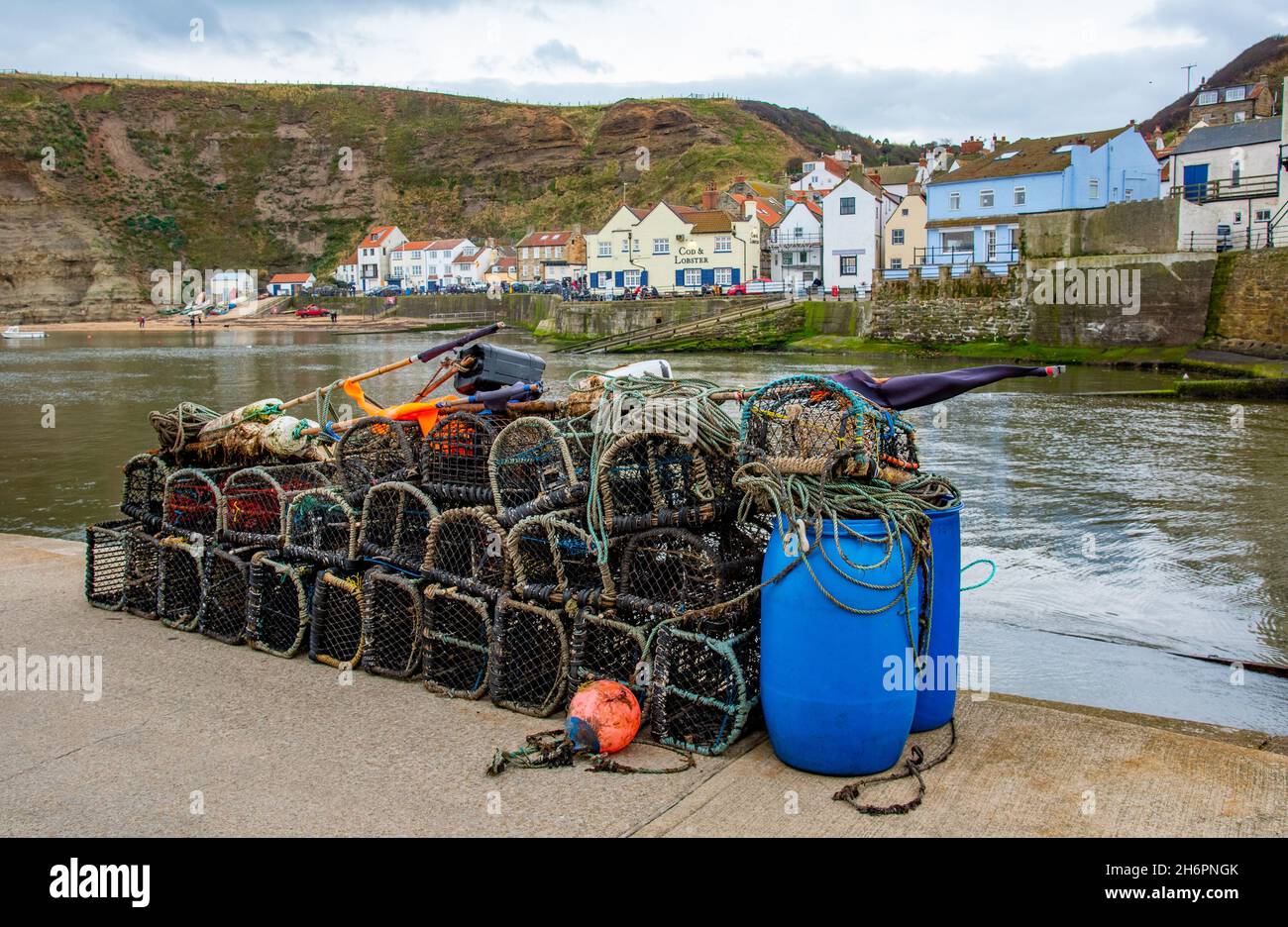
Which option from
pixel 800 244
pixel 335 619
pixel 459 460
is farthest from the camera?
pixel 800 244

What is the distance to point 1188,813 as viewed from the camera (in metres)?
4.13

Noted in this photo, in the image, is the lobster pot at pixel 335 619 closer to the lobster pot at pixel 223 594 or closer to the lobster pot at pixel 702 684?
the lobster pot at pixel 223 594

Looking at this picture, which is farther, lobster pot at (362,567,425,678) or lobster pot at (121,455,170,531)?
lobster pot at (121,455,170,531)

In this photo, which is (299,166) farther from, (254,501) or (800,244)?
(254,501)

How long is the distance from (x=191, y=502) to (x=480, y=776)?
12.0 ft

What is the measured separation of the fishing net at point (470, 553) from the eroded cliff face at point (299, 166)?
3920 inches

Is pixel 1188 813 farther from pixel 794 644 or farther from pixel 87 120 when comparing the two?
pixel 87 120

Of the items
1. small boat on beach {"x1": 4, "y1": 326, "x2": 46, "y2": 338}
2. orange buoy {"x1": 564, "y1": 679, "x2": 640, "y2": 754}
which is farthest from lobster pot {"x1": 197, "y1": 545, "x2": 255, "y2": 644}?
small boat on beach {"x1": 4, "y1": 326, "x2": 46, "y2": 338}

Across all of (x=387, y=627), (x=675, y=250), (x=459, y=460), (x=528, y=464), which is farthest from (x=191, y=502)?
(x=675, y=250)

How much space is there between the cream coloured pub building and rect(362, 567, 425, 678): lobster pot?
60.4 meters

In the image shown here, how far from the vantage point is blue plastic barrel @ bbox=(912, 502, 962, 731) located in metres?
4.95

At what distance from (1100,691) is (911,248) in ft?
171

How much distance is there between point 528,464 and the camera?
5.76m

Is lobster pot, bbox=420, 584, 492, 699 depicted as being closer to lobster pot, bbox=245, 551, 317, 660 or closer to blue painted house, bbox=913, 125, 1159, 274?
lobster pot, bbox=245, 551, 317, 660
